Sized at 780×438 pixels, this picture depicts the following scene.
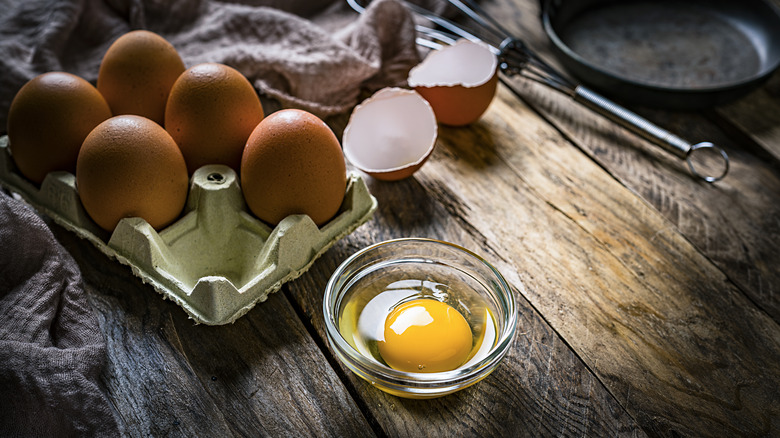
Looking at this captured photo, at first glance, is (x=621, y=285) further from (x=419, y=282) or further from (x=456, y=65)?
(x=456, y=65)

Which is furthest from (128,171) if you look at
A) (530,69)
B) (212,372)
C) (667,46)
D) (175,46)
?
(667,46)

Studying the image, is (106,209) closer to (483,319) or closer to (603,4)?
(483,319)

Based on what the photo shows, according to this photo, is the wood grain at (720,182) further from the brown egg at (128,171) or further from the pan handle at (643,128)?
the brown egg at (128,171)

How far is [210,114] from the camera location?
68cm

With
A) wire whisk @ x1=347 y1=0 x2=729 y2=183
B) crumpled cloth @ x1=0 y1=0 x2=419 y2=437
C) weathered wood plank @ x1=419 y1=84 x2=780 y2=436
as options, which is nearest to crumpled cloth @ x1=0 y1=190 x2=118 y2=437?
crumpled cloth @ x1=0 y1=0 x2=419 y2=437

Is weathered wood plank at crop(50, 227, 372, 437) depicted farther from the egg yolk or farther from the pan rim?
the pan rim

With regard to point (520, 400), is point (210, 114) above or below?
above

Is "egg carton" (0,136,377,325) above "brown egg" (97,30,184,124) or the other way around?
the other way around

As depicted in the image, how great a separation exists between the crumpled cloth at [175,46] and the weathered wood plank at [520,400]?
0.24 meters

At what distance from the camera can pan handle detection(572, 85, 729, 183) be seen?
887 millimetres

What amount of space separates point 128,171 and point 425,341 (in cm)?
34

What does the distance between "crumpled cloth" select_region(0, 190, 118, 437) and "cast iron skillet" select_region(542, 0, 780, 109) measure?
2.59ft

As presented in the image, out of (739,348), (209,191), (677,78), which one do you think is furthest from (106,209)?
(677,78)

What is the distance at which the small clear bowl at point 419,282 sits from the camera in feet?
1.78
